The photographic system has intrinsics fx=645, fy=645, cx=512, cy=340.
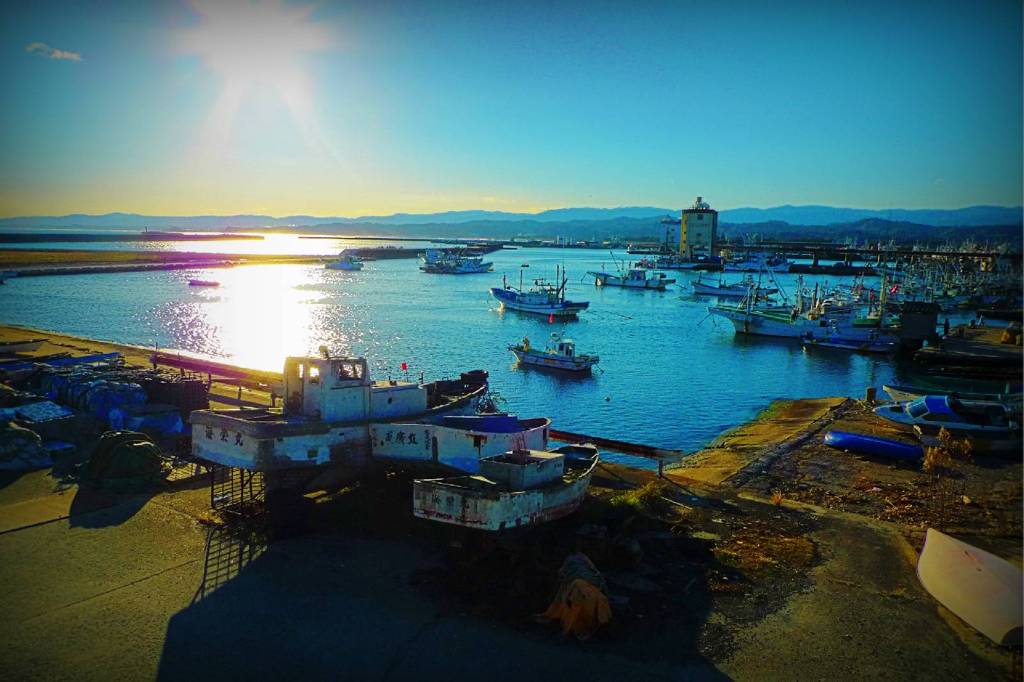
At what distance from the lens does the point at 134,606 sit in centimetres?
955

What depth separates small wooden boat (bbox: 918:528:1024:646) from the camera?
28.7ft

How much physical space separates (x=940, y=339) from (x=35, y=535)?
186 feet

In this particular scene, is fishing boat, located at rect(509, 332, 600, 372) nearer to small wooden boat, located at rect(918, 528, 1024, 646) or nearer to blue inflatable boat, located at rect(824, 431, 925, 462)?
blue inflatable boat, located at rect(824, 431, 925, 462)

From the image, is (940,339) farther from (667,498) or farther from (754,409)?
(667,498)

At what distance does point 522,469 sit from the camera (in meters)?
11.7

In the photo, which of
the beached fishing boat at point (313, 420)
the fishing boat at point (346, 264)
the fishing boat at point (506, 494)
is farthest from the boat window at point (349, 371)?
the fishing boat at point (346, 264)

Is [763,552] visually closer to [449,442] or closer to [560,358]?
[449,442]

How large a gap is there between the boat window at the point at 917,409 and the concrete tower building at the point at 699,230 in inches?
5896

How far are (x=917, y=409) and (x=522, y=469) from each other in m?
17.4

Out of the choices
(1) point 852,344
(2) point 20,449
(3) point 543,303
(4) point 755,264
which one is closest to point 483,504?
(2) point 20,449

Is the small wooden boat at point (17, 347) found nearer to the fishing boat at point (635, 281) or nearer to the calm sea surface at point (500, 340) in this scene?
the calm sea surface at point (500, 340)

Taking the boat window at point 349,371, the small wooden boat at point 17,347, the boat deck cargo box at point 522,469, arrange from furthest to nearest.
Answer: the small wooden boat at point 17,347 < the boat window at point 349,371 < the boat deck cargo box at point 522,469

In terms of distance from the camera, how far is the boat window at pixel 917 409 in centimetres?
2192

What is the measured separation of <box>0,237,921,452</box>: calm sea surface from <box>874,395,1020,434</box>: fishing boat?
25.7ft
